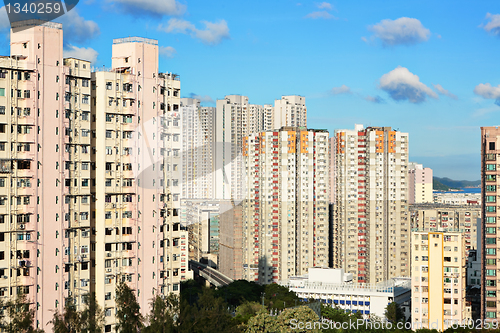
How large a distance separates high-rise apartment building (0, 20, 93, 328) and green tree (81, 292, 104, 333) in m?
0.80

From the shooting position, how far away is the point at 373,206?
4719cm

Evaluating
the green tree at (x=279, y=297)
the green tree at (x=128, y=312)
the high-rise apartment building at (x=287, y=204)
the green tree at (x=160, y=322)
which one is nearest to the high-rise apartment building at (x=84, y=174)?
the green tree at (x=128, y=312)

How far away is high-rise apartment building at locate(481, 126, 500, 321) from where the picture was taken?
24516 millimetres

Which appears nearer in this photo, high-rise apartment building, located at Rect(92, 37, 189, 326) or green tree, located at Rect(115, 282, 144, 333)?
green tree, located at Rect(115, 282, 144, 333)

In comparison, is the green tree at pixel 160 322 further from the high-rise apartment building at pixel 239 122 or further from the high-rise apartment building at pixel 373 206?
the high-rise apartment building at pixel 373 206

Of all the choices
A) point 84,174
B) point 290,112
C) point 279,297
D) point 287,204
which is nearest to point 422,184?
point 290,112

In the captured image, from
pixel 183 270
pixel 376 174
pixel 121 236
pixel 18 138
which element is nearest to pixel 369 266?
pixel 376 174

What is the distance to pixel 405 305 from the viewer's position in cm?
3834

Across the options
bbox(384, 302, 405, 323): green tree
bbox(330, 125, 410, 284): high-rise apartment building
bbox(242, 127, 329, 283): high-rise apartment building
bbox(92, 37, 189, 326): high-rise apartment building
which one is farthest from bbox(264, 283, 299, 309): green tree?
bbox(92, 37, 189, 326): high-rise apartment building

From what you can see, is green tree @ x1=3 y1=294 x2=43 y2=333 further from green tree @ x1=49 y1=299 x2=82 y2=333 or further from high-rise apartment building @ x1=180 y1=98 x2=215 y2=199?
high-rise apartment building @ x1=180 y1=98 x2=215 y2=199

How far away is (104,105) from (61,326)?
7364 millimetres

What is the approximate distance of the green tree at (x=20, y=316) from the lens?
51.5 feet

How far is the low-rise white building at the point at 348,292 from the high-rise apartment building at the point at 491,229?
13043mm

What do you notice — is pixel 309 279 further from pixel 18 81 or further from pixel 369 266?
pixel 18 81
